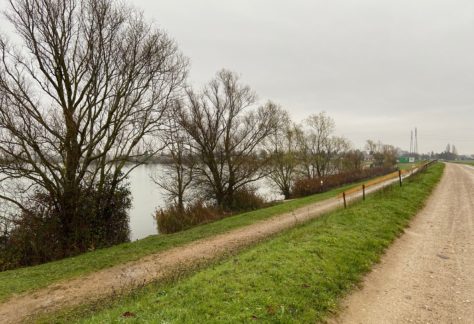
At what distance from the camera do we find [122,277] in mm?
8594

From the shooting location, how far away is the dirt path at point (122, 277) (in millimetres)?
6855

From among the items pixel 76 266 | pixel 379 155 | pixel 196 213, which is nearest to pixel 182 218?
pixel 196 213

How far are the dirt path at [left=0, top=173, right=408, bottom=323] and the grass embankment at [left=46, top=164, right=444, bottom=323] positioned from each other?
0.87 m

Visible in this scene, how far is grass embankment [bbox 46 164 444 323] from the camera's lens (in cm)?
501

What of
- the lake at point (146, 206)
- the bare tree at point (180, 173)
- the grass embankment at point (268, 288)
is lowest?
the lake at point (146, 206)

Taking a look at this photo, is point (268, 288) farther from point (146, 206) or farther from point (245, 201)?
point (146, 206)

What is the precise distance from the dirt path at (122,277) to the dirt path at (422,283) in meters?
4.87

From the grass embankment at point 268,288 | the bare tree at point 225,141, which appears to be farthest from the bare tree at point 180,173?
the grass embankment at point 268,288

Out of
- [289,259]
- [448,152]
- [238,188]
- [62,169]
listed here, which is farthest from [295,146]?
[448,152]

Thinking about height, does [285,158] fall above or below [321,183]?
above

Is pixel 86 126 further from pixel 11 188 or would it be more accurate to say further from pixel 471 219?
pixel 471 219

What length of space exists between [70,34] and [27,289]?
400 inches

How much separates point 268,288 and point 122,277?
4768mm

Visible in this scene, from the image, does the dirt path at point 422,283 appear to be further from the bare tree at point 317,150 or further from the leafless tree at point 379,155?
the leafless tree at point 379,155
